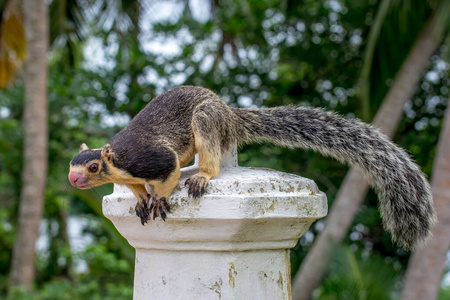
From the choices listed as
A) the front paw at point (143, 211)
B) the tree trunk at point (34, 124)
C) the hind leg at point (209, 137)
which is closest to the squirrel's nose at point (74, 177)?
the front paw at point (143, 211)

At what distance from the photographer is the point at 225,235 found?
172 centimetres

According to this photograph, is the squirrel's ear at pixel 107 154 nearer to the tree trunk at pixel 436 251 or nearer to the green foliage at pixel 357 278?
the green foliage at pixel 357 278

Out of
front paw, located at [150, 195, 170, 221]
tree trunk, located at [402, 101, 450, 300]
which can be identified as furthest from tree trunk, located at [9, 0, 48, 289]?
front paw, located at [150, 195, 170, 221]

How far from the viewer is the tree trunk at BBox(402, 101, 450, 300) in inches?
173

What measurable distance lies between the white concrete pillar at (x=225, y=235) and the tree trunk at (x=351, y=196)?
328 cm

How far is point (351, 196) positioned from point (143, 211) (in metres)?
3.75

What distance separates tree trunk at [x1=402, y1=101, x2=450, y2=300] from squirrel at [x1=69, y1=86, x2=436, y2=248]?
263 centimetres

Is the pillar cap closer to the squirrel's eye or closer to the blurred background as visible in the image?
the squirrel's eye

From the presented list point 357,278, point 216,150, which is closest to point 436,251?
point 357,278

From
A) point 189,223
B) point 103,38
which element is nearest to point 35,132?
point 103,38

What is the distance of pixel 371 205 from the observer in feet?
22.1

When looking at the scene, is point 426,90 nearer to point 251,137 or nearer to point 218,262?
point 251,137

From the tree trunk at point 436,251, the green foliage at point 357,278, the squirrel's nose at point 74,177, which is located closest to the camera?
the squirrel's nose at point 74,177

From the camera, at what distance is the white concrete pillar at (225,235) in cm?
168
